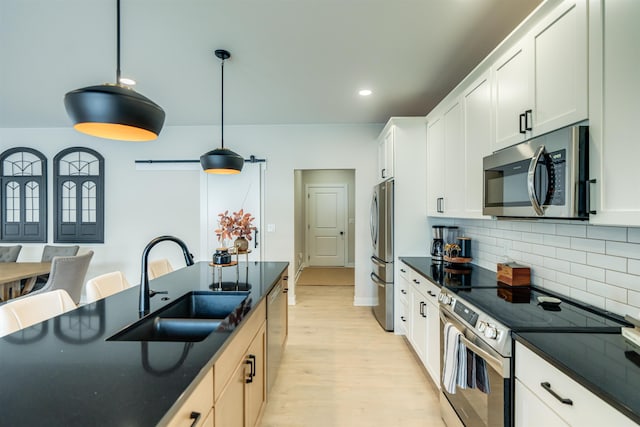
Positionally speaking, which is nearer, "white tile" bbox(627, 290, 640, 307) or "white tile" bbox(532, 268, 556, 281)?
"white tile" bbox(627, 290, 640, 307)

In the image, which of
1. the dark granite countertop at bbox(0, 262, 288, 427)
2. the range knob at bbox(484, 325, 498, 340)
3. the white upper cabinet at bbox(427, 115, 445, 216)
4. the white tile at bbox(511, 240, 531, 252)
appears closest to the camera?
the dark granite countertop at bbox(0, 262, 288, 427)

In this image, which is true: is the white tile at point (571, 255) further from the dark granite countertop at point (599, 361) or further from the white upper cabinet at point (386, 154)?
the white upper cabinet at point (386, 154)

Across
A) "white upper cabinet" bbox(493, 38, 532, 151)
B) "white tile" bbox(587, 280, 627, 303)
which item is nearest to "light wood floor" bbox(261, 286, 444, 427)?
"white tile" bbox(587, 280, 627, 303)

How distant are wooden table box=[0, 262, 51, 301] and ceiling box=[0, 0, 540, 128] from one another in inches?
78.3

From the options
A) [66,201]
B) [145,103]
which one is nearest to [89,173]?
[66,201]

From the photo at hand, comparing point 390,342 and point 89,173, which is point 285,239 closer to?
point 390,342

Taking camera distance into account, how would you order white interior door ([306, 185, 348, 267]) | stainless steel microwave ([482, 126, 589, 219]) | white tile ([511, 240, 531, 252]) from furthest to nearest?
1. white interior door ([306, 185, 348, 267])
2. white tile ([511, 240, 531, 252])
3. stainless steel microwave ([482, 126, 589, 219])

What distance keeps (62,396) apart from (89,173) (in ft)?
16.0

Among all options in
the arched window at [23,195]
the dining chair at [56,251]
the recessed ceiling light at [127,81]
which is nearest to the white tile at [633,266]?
the recessed ceiling light at [127,81]

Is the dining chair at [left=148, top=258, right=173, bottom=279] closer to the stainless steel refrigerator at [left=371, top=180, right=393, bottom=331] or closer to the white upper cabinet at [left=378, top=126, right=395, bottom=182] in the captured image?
the stainless steel refrigerator at [left=371, top=180, right=393, bottom=331]

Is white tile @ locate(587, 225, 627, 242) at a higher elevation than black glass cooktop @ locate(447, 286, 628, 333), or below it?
higher

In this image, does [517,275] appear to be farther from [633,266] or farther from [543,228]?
[633,266]

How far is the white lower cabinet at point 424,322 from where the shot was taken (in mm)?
2122

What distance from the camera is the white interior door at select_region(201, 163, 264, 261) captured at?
4336 mm
